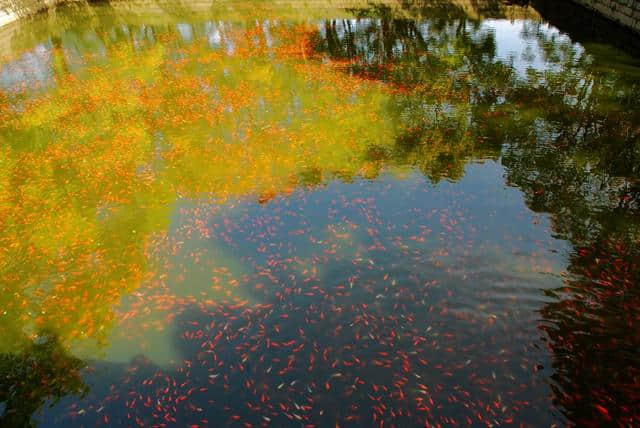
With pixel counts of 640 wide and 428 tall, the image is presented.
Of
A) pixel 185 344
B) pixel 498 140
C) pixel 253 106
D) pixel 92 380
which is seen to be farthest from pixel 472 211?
pixel 253 106

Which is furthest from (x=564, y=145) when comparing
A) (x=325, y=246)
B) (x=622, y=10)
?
(x=622, y=10)

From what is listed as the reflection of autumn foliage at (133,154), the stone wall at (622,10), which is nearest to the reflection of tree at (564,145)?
the reflection of autumn foliage at (133,154)

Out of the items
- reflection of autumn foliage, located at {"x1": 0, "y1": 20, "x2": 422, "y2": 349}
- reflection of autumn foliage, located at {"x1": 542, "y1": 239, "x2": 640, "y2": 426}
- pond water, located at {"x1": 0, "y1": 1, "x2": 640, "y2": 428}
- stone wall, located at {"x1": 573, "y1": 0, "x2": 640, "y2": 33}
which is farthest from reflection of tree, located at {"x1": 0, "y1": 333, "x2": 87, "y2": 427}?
stone wall, located at {"x1": 573, "y1": 0, "x2": 640, "y2": 33}

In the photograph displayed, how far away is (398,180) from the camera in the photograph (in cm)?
1480

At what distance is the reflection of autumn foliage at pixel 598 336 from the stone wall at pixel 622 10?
985 inches

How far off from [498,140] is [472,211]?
17.5ft

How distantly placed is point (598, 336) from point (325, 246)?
21.7 feet

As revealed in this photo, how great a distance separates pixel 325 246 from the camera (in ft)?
39.4

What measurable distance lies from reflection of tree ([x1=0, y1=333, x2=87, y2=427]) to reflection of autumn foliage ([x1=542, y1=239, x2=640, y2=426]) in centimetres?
950

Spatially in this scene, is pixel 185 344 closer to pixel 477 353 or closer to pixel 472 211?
pixel 477 353

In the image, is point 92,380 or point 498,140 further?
point 498,140

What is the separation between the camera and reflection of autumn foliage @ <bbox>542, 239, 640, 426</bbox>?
7.87m

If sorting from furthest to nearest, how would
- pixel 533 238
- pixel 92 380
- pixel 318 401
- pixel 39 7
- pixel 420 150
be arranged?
pixel 39 7 < pixel 420 150 < pixel 533 238 < pixel 92 380 < pixel 318 401

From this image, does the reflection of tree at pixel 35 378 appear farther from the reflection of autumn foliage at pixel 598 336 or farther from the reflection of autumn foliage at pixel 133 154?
the reflection of autumn foliage at pixel 598 336
